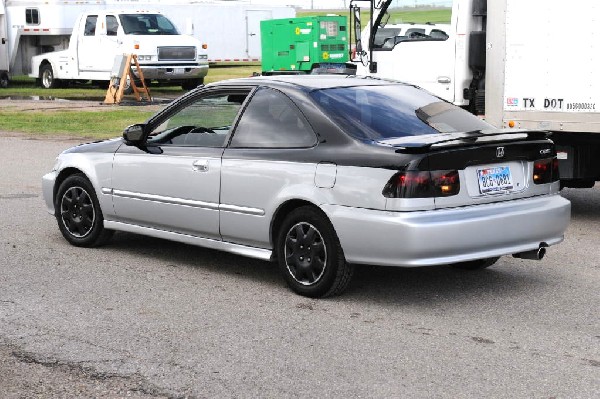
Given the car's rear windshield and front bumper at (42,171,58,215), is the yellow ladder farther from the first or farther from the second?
the car's rear windshield

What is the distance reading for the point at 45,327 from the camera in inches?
251

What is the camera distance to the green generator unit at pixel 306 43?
3331 cm

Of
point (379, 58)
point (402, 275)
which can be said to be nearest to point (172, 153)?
point (402, 275)

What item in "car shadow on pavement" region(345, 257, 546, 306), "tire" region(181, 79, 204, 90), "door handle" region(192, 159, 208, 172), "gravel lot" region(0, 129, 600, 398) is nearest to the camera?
"gravel lot" region(0, 129, 600, 398)

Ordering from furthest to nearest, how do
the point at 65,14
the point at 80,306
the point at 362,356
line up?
the point at 65,14 < the point at 80,306 < the point at 362,356

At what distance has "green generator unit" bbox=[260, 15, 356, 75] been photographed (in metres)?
33.3

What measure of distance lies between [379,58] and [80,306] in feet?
23.2

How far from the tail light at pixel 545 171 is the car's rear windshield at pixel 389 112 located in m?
0.54

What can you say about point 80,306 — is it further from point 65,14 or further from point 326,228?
point 65,14

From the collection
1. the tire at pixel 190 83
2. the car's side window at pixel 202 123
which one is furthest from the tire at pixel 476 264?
the tire at pixel 190 83

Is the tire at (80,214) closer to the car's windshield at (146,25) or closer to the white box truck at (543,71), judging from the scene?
the white box truck at (543,71)

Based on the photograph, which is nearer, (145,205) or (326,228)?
(326,228)

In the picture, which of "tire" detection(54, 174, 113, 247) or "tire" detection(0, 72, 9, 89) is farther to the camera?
"tire" detection(0, 72, 9, 89)

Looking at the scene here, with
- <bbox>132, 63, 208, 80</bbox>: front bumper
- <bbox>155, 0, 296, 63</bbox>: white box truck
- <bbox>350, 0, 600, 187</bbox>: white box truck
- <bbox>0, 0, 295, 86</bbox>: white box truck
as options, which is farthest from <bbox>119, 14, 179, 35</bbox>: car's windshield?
<bbox>350, 0, 600, 187</bbox>: white box truck
